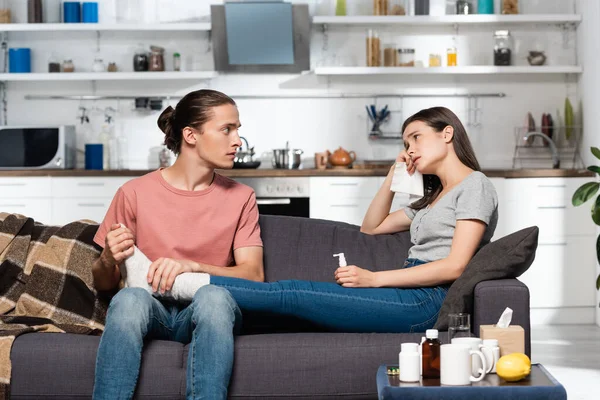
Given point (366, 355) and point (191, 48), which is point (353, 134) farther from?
point (366, 355)

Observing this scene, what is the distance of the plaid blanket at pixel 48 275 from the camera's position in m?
3.08

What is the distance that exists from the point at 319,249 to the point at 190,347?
2.93ft

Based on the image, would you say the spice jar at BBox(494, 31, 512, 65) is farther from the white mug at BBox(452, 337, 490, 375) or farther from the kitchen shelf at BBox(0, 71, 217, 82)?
the white mug at BBox(452, 337, 490, 375)

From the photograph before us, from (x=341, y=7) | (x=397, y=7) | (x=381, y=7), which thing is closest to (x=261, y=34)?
(x=341, y=7)

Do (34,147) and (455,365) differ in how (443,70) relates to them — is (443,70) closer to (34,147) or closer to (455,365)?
(34,147)

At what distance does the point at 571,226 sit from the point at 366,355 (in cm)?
330

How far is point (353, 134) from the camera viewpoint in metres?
6.31

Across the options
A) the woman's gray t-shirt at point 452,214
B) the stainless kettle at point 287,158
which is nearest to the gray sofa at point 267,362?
the woman's gray t-shirt at point 452,214

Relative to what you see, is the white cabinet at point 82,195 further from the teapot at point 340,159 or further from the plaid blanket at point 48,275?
the plaid blanket at point 48,275

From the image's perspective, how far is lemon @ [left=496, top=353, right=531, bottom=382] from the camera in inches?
83.3

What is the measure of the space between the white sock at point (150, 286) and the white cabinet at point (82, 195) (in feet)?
9.78

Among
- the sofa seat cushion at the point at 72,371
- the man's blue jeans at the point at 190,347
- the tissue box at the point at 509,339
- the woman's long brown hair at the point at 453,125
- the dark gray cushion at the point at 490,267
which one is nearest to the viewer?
the tissue box at the point at 509,339

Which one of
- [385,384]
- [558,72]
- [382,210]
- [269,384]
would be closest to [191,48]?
[558,72]

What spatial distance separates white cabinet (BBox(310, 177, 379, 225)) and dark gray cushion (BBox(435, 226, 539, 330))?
286cm
